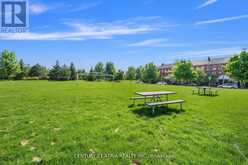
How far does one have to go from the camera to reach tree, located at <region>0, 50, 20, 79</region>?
49184 mm

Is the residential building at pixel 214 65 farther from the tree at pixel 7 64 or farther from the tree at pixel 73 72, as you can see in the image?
the tree at pixel 7 64

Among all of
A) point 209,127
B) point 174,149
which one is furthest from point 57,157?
point 209,127

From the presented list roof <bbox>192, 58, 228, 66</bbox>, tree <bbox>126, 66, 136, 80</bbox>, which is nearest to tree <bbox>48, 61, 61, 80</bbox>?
tree <bbox>126, 66, 136, 80</bbox>

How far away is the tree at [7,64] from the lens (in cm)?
4918

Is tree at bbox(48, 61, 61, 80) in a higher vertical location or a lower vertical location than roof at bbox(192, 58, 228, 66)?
lower

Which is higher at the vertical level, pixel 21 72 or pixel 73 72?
pixel 73 72

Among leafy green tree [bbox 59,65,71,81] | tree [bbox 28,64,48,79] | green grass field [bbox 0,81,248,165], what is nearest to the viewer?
green grass field [bbox 0,81,248,165]

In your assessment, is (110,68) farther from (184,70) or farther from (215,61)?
(215,61)

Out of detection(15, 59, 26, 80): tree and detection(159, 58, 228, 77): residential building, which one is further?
detection(159, 58, 228, 77): residential building

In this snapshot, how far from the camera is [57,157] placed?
382 centimetres

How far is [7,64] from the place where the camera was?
4925 centimetres

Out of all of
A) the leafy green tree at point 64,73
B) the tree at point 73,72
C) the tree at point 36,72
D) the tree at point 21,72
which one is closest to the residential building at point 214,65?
the tree at point 73,72

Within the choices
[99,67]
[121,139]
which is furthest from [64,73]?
[121,139]

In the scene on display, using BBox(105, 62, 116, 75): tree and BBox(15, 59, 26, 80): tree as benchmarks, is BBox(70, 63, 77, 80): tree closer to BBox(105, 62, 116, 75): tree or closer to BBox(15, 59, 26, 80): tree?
BBox(105, 62, 116, 75): tree
